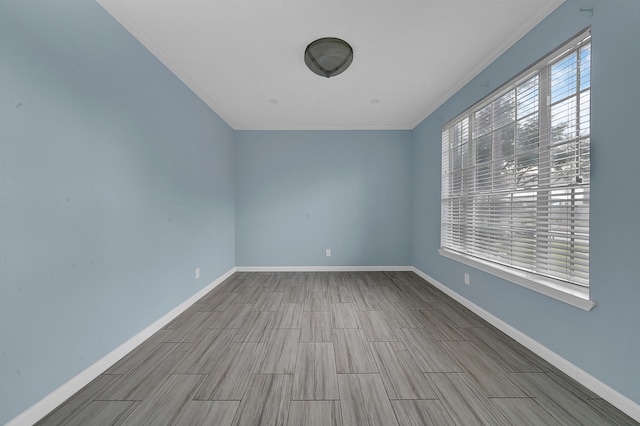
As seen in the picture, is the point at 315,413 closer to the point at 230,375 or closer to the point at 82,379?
the point at 230,375

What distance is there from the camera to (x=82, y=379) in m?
1.54

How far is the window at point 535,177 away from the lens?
63.2 inches

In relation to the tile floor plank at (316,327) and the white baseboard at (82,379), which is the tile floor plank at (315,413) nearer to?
the tile floor plank at (316,327)

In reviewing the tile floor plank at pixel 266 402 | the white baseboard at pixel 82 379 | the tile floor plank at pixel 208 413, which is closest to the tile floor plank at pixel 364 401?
the tile floor plank at pixel 266 402

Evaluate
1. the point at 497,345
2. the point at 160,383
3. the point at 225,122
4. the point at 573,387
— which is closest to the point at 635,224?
the point at 573,387

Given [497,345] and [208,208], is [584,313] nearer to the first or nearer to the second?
[497,345]

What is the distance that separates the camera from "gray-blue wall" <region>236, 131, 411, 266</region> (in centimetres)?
443

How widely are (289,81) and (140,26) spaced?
1.41 m

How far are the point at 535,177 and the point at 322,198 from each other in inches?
119

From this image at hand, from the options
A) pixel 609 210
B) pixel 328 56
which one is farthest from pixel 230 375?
pixel 328 56

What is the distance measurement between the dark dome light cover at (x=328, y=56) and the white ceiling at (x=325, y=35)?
0.19 feet

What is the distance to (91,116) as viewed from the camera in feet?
5.42

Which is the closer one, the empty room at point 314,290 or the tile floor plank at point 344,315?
the empty room at point 314,290

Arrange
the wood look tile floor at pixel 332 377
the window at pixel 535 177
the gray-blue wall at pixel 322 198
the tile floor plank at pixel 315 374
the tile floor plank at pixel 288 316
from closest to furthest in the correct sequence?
→ 1. the wood look tile floor at pixel 332 377
2. the tile floor plank at pixel 315 374
3. the window at pixel 535 177
4. the tile floor plank at pixel 288 316
5. the gray-blue wall at pixel 322 198
